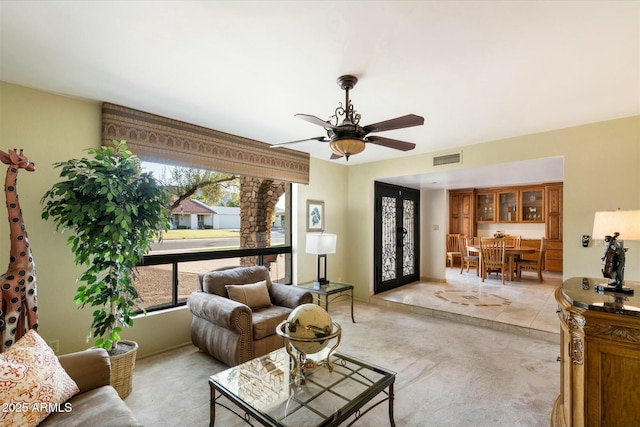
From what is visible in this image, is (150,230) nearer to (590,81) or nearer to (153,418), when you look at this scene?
(153,418)

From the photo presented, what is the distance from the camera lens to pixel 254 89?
8.17 ft

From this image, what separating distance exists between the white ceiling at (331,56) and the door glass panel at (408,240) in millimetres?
3157

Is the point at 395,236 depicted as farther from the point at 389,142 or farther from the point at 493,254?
the point at 389,142

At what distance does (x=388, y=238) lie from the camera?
220 inches

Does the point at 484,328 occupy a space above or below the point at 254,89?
below

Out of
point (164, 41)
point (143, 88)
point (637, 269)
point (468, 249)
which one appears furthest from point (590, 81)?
point (468, 249)

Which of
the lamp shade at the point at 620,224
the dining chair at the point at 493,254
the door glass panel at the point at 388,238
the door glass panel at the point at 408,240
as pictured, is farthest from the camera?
the door glass panel at the point at 408,240

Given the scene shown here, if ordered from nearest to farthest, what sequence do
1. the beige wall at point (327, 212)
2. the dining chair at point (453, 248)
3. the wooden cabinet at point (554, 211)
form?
the beige wall at point (327, 212), the wooden cabinet at point (554, 211), the dining chair at point (453, 248)

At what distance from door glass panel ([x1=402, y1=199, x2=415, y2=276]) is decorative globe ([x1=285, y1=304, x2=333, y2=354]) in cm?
442

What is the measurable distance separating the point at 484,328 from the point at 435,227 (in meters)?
2.82

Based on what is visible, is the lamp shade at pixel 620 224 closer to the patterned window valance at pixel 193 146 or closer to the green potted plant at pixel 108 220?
the green potted plant at pixel 108 220

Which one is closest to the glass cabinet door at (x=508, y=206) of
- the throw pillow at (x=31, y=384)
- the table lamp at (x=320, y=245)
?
the table lamp at (x=320, y=245)

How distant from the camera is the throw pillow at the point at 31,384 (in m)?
1.27

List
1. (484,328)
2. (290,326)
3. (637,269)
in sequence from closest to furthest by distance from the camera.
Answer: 1. (290,326)
2. (637,269)
3. (484,328)
